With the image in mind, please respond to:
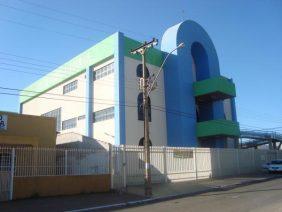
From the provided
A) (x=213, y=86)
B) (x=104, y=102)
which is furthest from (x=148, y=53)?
(x=213, y=86)

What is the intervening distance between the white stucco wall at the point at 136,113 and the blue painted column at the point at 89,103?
4.72 m

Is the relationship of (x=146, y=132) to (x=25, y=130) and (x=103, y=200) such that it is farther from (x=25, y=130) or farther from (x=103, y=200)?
(x=25, y=130)

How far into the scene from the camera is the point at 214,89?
36.2 metres

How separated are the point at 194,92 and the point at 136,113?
25.1 feet

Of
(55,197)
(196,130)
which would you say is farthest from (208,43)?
(55,197)

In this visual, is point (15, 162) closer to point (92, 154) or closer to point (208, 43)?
point (92, 154)

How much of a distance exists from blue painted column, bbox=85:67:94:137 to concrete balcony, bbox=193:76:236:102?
34.1ft

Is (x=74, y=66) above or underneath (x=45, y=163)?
above

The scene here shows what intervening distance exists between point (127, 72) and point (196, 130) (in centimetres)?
925

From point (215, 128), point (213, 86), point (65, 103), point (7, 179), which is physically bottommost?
point (7, 179)

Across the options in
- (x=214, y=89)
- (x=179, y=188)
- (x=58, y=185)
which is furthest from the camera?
(x=214, y=89)

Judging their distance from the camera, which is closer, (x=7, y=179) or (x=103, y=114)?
(x=7, y=179)

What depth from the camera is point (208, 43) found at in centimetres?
4281

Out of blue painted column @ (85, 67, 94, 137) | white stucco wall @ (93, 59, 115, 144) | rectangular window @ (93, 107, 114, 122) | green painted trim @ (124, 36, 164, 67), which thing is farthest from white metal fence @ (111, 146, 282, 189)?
blue painted column @ (85, 67, 94, 137)
